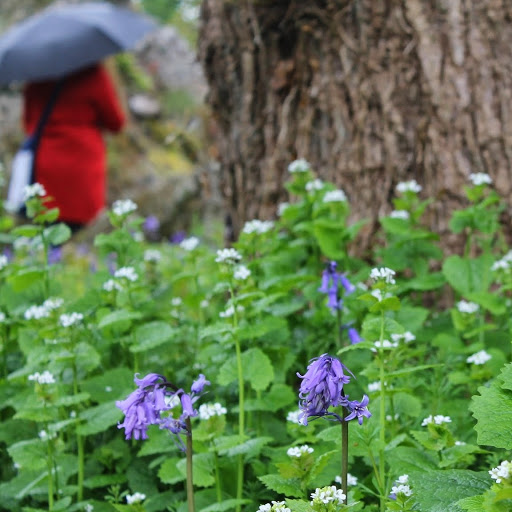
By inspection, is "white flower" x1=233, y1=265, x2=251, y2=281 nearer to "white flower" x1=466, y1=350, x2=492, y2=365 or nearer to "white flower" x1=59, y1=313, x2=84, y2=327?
"white flower" x1=59, y1=313, x2=84, y2=327

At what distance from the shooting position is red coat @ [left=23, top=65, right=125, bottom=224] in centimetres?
636

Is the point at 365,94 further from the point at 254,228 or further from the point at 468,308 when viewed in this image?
the point at 468,308

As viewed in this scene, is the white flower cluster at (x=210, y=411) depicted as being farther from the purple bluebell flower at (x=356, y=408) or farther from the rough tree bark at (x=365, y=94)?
the rough tree bark at (x=365, y=94)

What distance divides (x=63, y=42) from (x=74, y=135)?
2.37 ft

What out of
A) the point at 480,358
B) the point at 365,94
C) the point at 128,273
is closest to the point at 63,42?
the point at 365,94

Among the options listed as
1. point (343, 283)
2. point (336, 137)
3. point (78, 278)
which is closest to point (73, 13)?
point (78, 278)

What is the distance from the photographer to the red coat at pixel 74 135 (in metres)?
6.36

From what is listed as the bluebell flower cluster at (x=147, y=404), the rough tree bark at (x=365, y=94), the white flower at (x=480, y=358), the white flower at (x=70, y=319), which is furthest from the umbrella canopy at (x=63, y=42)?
the bluebell flower cluster at (x=147, y=404)

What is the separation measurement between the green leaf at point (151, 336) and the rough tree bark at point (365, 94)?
122 centimetres

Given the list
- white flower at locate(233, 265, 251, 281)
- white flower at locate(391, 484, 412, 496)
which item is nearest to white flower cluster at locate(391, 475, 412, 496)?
white flower at locate(391, 484, 412, 496)

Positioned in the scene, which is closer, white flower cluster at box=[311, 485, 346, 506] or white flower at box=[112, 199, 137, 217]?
white flower cluster at box=[311, 485, 346, 506]

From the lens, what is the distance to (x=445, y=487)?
1661 millimetres

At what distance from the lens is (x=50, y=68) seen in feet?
19.3

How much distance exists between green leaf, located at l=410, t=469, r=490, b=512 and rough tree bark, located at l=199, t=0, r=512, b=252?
6.05 ft
